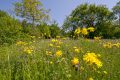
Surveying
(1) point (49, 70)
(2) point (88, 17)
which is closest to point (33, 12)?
(2) point (88, 17)

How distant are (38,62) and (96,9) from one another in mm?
39441

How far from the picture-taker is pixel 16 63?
5.91 metres

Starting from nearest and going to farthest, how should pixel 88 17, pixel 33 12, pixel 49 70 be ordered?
pixel 49 70, pixel 33 12, pixel 88 17

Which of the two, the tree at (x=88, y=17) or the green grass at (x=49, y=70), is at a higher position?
the tree at (x=88, y=17)

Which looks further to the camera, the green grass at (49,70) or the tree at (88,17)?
the tree at (88,17)

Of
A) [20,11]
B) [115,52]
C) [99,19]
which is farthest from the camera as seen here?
[99,19]

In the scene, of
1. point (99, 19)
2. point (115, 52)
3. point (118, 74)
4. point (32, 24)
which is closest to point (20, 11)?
point (32, 24)

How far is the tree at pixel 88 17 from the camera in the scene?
138 feet

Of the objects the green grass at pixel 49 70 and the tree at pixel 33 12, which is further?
the tree at pixel 33 12

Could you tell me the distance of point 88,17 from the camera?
43.7 m

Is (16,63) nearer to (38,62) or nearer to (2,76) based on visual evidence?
(38,62)

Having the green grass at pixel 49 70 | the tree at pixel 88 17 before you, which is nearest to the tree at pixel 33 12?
the tree at pixel 88 17

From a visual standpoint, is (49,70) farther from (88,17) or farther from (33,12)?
(88,17)

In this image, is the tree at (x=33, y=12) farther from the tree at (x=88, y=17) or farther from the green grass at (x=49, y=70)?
the green grass at (x=49, y=70)
